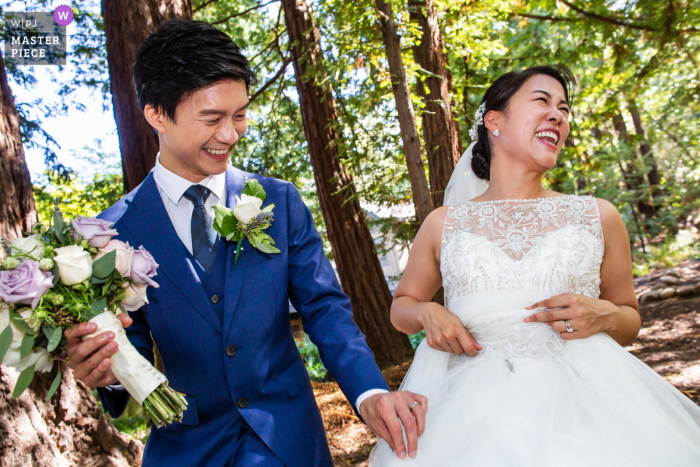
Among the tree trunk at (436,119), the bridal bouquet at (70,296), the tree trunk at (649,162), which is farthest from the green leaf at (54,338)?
the tree trunk at (649,162)

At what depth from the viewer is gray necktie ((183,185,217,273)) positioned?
2100 millimetres

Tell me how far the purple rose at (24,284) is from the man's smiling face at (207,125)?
740 millimetres

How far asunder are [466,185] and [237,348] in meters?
1.77

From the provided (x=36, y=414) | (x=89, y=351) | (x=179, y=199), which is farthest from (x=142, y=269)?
(x=36, y=414)

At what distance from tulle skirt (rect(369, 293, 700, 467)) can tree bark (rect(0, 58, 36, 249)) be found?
3.18 meters

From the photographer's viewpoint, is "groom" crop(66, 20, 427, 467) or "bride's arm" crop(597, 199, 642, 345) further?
"bride's arm" crop(597, 199, 642, 345)

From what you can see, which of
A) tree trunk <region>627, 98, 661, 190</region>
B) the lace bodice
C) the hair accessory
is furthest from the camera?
tree trunk <region>627, 98, 661, 190</region>

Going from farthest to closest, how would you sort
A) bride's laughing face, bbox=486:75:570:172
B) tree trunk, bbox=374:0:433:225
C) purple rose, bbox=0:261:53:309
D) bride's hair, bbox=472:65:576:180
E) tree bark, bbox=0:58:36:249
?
tree trunk, bbox=374:0:433:225 < tree bark, bbox=0:58:36:249 < bride's hair, bbox=472:65:576:180 < bride's laughing face, bbox=486:75:570:172 < purple rose, bbox=0:261:53:309

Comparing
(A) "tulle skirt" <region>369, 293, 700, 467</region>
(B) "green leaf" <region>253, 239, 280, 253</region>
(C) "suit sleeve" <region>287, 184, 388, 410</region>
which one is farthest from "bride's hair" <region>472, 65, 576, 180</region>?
(B) "green leaf" <region>253, 239, 280, 253</region>

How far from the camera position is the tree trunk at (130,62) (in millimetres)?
4547

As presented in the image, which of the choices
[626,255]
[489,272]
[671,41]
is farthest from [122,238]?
[671,41]

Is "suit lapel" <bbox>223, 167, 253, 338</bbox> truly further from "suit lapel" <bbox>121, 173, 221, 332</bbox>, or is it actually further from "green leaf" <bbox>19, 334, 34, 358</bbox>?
"green leaf" <bbox>19, 334, 34, 358</bbox>

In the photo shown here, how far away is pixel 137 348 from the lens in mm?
2090

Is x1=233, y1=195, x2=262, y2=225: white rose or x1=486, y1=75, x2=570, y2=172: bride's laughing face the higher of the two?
x1=486, y1=75, x2=570, y2=172: bride's laughing face
